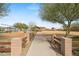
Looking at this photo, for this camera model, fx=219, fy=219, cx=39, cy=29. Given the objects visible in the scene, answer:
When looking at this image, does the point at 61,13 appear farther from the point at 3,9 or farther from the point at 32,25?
the point at 3,9

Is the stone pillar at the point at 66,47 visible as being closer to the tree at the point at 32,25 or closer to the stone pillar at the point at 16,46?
the tree at the point at 32,25

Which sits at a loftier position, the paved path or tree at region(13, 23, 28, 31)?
tree at region(13, 23, 28, 31)

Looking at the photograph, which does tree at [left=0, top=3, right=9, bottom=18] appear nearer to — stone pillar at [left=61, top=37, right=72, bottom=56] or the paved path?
the paved path

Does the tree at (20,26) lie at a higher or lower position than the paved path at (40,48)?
higher

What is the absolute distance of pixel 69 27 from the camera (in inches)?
85.7

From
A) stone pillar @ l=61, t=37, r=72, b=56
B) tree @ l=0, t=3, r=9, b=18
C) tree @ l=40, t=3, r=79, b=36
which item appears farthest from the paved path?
tree @ l=0, t=3, r=9, b=18

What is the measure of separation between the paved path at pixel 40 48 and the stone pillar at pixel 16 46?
4.0 inches

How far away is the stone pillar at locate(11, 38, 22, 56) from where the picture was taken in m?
2.15

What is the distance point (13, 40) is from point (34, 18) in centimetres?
30

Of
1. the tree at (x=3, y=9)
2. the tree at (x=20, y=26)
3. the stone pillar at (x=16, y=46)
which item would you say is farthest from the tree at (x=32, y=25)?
the tree at (x=3, y=9)

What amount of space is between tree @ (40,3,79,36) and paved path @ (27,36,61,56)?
0.22 m

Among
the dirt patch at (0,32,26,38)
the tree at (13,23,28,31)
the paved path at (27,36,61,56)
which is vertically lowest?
the paved path at (27,36,61,56)

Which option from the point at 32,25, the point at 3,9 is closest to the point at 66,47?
the point at 32,25

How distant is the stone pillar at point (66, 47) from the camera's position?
2129mm
